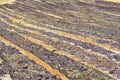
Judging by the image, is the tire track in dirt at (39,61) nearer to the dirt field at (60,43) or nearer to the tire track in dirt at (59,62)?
the dirt field at (60,43)

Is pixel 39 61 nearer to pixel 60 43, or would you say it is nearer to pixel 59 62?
pixel 59 62

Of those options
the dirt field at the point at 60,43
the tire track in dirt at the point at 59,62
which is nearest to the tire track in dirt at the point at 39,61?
the dirt field at the point at 60,43

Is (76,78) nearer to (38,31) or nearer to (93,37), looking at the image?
(93,37)

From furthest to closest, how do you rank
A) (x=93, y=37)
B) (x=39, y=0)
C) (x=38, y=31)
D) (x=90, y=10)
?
(x=39, y=0) → (x=90, y=10) → (x=38, y=31) → (x=93, y=37)

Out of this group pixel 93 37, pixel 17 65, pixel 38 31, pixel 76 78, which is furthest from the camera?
pixel 38 31

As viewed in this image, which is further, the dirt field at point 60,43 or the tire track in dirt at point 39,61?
the dirt field at point 60,43

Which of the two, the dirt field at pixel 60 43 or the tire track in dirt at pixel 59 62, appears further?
the dirt field at pixel 60 43

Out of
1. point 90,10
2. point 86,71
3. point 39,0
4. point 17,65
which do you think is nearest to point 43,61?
point 17,65

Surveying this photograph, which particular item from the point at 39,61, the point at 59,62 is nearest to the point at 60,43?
the point at 39,61
